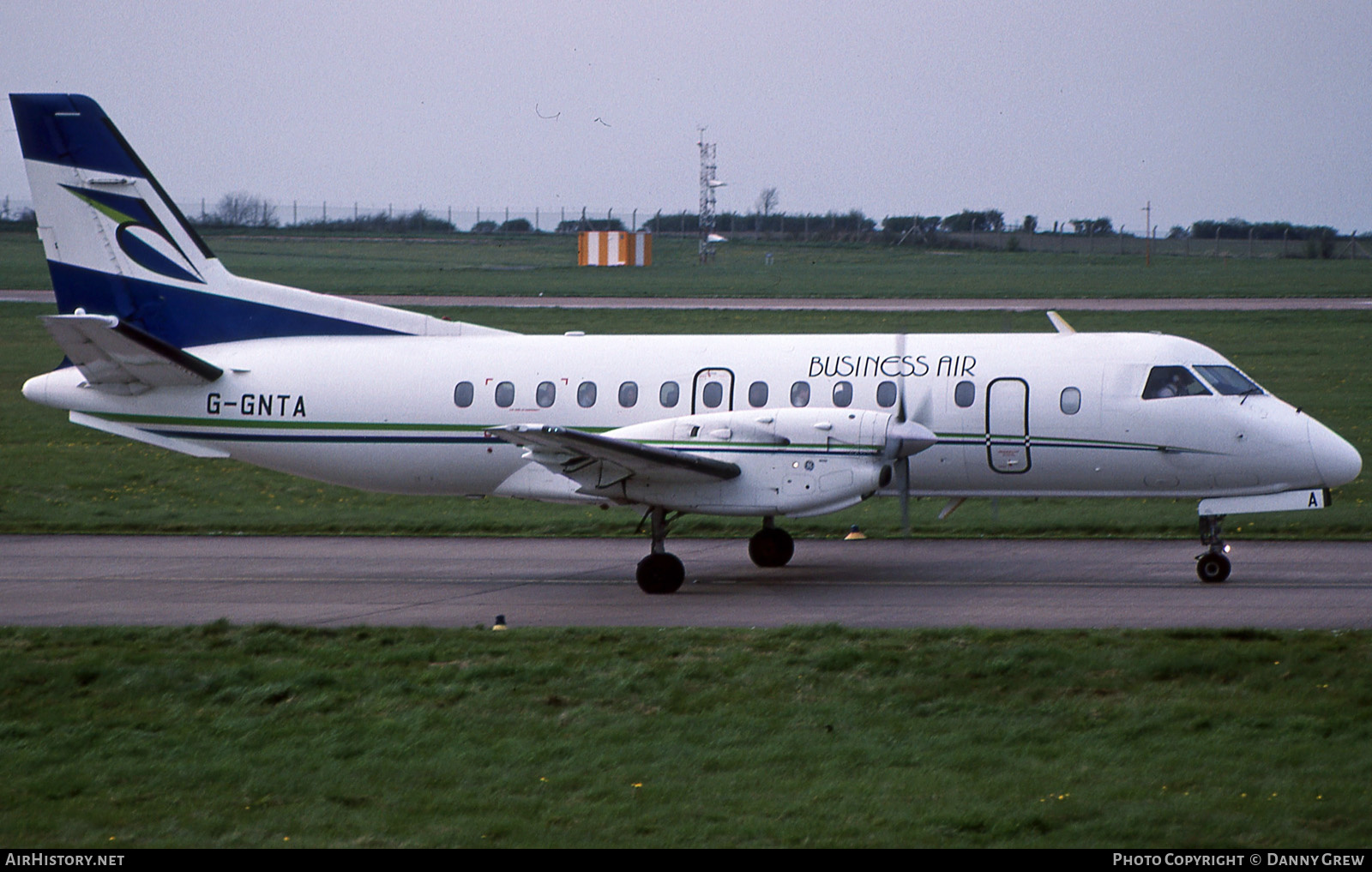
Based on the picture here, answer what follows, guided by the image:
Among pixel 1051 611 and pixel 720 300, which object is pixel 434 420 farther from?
pixel 720 300

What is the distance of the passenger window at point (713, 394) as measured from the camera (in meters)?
18.5

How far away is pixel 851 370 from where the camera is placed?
1839 cm

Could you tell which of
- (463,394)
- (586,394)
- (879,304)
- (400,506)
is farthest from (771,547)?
(879,304)

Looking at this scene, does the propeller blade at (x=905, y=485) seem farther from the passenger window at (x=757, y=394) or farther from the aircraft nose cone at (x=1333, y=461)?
the aircraft nose cone at (x=1333, y=461)

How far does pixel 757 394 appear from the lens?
60.3ft

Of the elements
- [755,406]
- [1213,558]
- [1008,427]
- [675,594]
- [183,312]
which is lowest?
[675,594]

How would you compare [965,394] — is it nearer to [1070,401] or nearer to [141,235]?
[1070,401]

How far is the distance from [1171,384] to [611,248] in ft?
217

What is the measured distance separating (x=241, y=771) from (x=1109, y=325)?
131 feet

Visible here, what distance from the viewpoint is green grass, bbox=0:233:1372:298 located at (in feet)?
204

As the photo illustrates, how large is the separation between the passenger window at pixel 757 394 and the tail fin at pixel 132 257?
173 inches

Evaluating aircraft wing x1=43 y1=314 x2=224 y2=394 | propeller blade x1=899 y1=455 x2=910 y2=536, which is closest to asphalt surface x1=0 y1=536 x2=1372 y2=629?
propeller blade x1=899 y1=455 x2=910 y2=536

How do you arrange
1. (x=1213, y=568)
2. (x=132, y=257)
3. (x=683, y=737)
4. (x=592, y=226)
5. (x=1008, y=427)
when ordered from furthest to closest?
(x=592, y=226)
(x=132, y=257)
(x=1008, y=427)
(x=1213, y=568)
(x=683, y=737)
